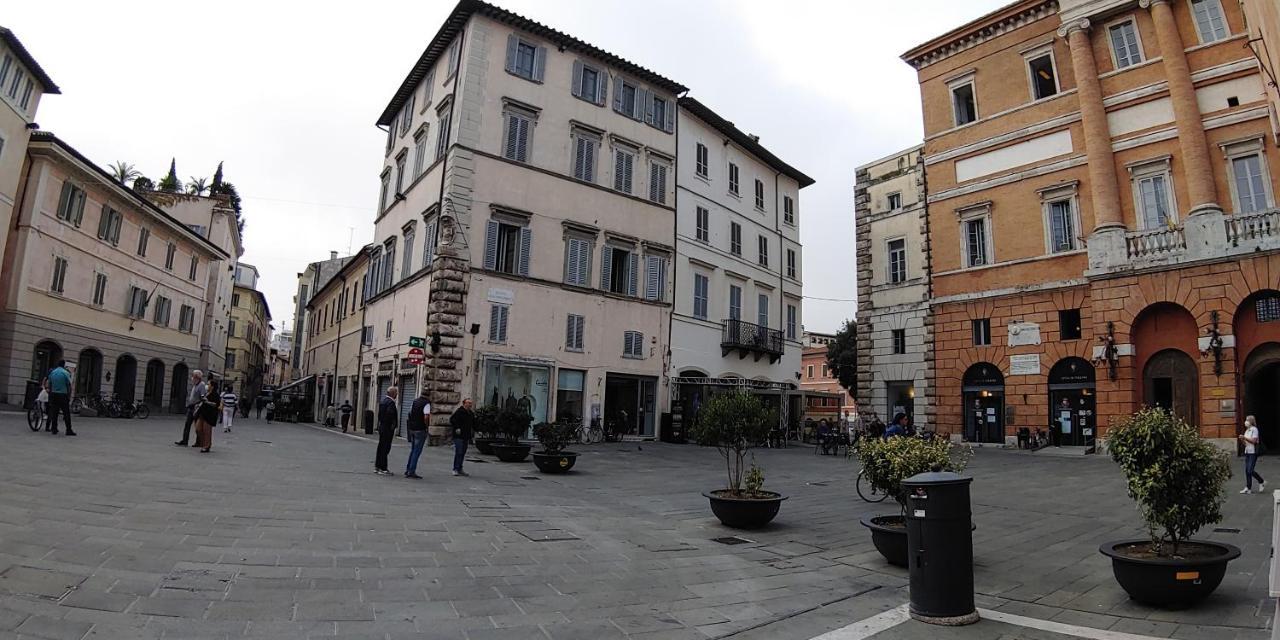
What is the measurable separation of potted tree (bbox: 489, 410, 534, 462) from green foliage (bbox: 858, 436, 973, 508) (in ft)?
33.0

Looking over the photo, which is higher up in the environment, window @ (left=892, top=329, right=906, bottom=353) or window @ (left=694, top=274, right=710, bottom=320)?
window @ (left=694, top=274, right=710, bottom=320)

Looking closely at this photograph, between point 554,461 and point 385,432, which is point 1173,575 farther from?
point 385,432

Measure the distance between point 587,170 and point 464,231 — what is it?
19.1 ft

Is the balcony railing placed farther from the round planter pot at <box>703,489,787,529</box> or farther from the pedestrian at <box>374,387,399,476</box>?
the round planter pot at <box>703,489,787,529</box>

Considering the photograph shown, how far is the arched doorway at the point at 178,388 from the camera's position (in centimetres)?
3453

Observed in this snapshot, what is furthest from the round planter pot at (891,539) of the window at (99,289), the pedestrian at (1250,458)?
the window at (99,289)

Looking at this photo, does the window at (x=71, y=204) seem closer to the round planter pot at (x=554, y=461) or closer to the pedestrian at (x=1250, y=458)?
the round planter pot at (x=554, y=461)

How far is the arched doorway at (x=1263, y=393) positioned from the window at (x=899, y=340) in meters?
10.3

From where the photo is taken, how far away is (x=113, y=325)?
28.6m

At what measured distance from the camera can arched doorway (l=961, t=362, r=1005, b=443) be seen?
22922 millimetres

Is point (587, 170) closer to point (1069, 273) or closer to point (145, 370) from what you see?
point (1069, 273)

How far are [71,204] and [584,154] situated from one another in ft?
67.3

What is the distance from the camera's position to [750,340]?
2941cm

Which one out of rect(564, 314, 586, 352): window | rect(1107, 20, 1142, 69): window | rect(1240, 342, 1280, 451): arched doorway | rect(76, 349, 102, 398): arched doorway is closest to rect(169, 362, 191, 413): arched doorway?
rect(76, 349, 102, 398): arched doorway
